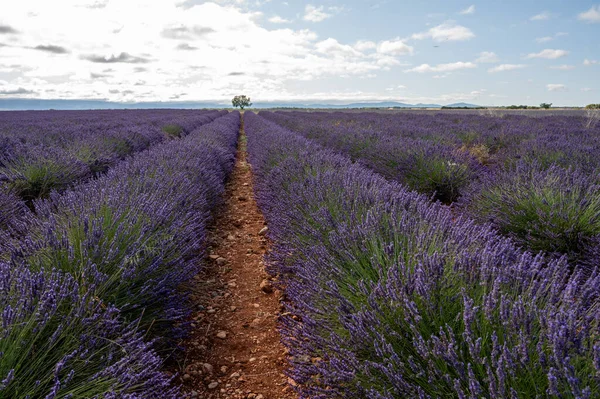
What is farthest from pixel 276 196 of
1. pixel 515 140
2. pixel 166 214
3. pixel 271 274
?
pixel 515 140

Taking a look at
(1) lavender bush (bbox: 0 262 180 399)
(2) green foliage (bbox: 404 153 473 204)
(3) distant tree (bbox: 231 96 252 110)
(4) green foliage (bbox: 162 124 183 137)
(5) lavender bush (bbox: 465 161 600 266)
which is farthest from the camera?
(3) distant tree (bbox: 231 96 252 110)

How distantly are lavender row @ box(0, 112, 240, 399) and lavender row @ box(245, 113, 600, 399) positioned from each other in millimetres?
707

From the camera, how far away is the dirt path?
2.04 metres

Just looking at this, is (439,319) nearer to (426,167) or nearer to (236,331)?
(236,331)

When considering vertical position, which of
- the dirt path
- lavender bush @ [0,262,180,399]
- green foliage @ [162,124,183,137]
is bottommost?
the dirt path

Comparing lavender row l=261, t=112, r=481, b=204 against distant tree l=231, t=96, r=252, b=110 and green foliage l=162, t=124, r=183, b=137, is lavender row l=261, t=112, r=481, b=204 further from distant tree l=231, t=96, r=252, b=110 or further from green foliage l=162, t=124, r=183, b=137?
distant tree l=231, t=96, r=252, b=110

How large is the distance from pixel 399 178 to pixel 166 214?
149 inches

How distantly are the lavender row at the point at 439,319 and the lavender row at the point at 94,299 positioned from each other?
71 cm

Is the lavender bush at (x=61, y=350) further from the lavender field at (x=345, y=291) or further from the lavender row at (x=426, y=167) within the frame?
the lavender row at (x=426, y=167)

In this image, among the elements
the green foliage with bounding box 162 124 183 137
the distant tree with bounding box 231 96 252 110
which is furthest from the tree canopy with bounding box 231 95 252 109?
the green foliage with bounding box 162 124 183 137

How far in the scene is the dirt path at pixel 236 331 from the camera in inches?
80.4

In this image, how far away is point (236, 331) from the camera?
2582mm

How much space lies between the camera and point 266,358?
2.29 metres

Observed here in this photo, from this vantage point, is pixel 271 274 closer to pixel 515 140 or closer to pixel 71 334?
pixel 71 334
